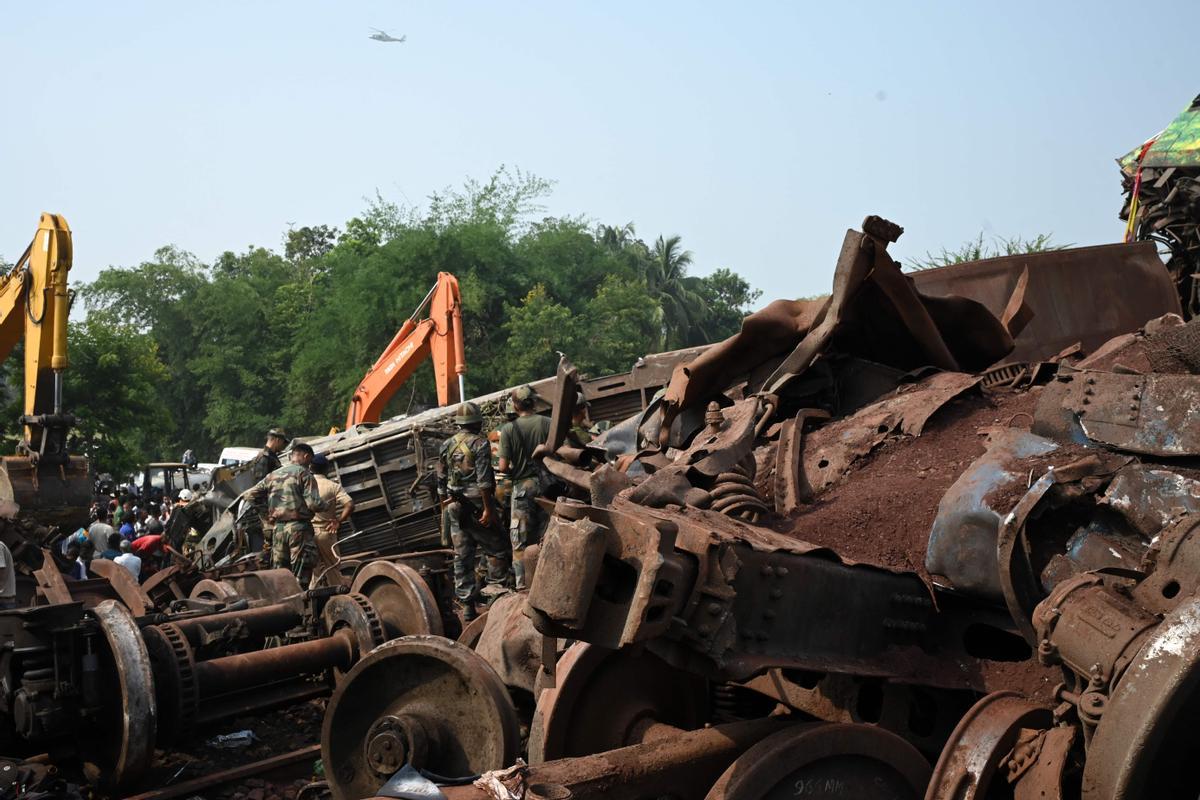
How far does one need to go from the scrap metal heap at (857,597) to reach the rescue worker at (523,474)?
147 inches

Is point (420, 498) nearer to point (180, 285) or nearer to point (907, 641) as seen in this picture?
point (907, 641)

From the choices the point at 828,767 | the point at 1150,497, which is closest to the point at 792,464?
the point at 1150,497

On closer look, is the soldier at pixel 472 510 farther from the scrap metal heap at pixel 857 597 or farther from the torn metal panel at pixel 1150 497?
the torn metal panel at pixel 1150 497

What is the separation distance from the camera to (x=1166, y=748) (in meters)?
2.76

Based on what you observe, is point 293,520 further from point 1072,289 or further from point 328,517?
point 1072,289

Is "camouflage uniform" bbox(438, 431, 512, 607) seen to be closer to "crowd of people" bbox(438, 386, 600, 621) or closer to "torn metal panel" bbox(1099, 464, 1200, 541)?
"crowd of people" bbox(438, 386, 600, 621)

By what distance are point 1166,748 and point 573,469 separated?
278cm

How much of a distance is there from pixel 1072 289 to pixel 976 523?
3.75 m

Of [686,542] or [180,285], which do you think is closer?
[686,542]

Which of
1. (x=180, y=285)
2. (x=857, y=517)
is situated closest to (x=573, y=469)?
(x=857, y=517)

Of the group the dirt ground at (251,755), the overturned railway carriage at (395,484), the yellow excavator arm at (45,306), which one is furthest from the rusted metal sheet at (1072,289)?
the yellow excavator arm at (45,306)

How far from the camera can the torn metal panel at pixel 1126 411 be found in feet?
12.8

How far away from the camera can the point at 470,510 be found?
34.1 feet

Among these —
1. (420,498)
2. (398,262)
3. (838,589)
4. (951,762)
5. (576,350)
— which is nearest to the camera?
(951,762)
